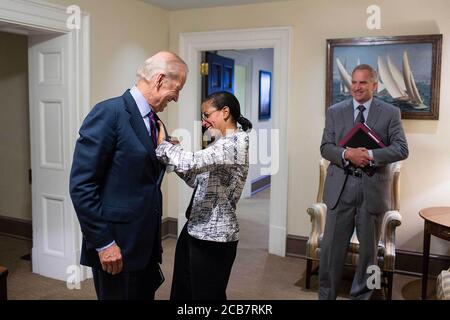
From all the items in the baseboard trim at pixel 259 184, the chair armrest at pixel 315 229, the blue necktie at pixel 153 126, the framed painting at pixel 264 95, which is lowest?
the baseboard trim at pixel 259 184

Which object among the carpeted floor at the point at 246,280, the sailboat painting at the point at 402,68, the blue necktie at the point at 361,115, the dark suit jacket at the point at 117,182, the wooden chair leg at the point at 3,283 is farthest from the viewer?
the sailboat painting at the point at 402,68

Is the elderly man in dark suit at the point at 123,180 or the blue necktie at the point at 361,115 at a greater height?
the blue necktie at the point at 361,115

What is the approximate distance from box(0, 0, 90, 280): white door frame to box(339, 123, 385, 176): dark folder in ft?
6.21

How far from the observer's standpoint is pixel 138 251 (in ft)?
5.36

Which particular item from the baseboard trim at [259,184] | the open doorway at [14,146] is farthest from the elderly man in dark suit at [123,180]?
the baseboard trim at [259,184]

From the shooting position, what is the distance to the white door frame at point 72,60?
2910 millimetres

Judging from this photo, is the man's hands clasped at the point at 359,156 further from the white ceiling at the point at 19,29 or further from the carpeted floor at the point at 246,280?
the white ceiling at the point at 19,29

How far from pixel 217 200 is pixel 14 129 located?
312 cm

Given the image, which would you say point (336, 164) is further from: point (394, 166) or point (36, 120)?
point (36, 120)

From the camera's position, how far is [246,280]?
3.48 meters

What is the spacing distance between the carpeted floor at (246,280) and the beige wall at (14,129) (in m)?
0.37

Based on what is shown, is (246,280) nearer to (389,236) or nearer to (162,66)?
(389,236)
